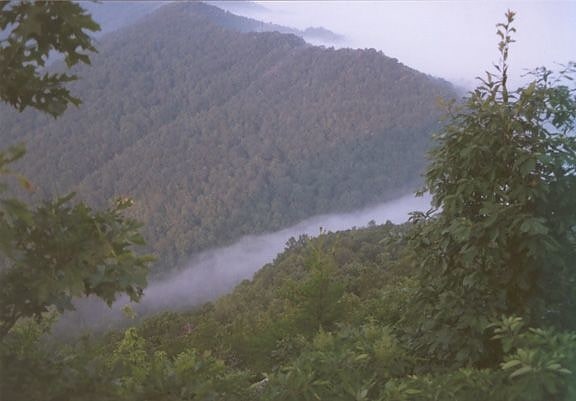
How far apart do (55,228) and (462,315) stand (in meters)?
3.18

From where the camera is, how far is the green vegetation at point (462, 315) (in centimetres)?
384

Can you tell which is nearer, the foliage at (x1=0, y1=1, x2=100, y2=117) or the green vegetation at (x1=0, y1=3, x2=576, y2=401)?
the foliage at (x1=0, y1=1, x2=100, y2=117)

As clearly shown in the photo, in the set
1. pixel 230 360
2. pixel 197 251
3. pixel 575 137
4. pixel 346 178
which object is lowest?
pixel 197 251

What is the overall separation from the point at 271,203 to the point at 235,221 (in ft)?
45.3

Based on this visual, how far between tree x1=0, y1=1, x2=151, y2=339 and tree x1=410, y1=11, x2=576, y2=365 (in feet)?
8.60

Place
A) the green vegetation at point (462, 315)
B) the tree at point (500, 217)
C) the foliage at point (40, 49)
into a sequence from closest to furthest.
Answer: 1. the foliage at point (40, 49)
2. the green vegetation at point (462, 315)
3. the tree at point (500, 217)

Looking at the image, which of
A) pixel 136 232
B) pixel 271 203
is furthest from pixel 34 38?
pixel 271 203

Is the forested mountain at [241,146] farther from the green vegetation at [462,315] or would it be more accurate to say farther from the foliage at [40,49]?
the foliage at [40,49]

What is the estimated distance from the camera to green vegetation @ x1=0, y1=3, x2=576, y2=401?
3836 millimetres

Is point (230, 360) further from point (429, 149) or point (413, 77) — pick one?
point (413, 77)

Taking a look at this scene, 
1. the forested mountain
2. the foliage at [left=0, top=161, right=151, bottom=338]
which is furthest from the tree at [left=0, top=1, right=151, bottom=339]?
the forested mountain

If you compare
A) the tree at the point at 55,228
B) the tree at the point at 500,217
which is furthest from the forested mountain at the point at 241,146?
the tree at the point at 55,228

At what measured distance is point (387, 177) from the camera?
160625mm

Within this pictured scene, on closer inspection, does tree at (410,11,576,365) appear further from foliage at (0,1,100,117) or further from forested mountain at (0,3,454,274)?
forested mountain at (0,3,454,274)
